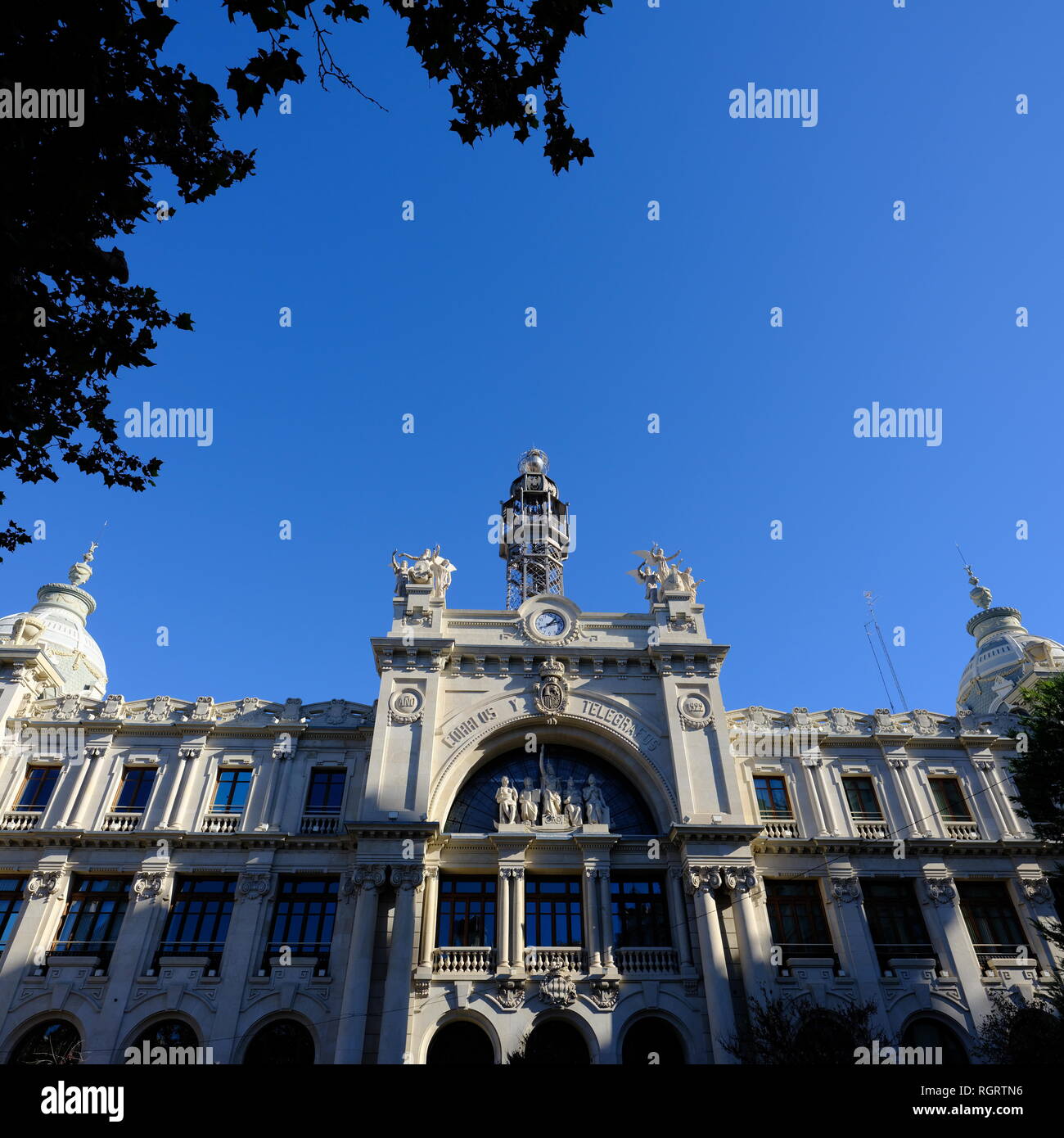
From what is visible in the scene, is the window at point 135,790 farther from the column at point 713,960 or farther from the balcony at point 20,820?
the column at point 713,960

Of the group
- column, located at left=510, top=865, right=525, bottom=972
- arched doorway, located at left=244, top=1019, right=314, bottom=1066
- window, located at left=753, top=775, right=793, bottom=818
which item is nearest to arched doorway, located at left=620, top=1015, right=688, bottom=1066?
column, located at left=510, top=865, right=525, bottom=972

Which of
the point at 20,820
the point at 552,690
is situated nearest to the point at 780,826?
the point at 552,690

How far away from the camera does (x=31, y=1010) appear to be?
82.6 ft

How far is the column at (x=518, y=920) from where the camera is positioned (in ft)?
84.0

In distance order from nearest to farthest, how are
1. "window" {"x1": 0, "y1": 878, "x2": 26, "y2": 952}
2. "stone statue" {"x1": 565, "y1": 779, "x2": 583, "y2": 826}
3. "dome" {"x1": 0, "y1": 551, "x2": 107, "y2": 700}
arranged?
"window" {"x1": 0, "y1": 878, "x2": 26, "y2": 952} → "stone statue" {"x1": 565, "y1": 779, "x2": 583, "y2": 826} → "dome" {"x1": 0, "y1": 551, "x2": 107, "y2": 700}

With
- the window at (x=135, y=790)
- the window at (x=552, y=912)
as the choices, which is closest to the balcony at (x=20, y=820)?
the window at (x=135, y=790)

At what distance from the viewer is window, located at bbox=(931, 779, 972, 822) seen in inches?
1245

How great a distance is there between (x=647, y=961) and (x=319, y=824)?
41.6 feet

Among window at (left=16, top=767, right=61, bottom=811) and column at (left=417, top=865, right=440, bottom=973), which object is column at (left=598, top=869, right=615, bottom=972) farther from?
window at (left=16, top=767, right=61, bottom=811)

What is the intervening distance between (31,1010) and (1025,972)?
32.8m

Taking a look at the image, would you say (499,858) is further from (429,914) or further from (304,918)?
(304,918)

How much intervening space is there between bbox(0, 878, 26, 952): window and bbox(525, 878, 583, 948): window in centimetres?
1742
